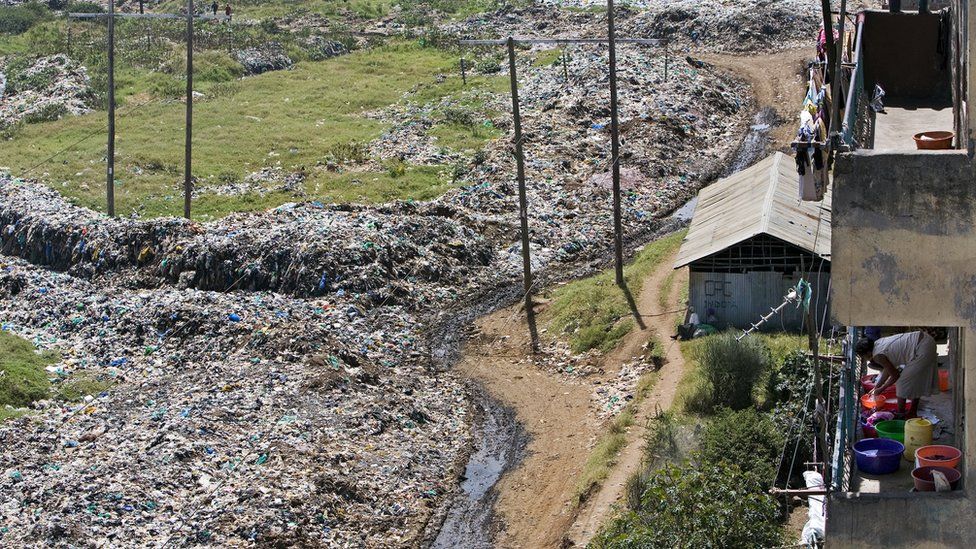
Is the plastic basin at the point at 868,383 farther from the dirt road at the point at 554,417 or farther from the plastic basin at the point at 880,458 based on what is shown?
the dirt road at the point at 554,417

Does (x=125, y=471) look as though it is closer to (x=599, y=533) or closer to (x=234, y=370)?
(x=234, y=370)

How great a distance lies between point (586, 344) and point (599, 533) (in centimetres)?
795

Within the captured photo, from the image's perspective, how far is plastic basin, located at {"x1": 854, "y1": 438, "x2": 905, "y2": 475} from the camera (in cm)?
1032

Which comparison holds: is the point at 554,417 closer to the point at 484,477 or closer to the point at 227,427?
the point at 484,477

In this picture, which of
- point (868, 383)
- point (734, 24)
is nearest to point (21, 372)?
point (868, 383)

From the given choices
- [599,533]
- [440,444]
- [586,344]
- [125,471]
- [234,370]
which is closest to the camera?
[599,533]

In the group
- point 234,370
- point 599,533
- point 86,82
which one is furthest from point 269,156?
point 599,533

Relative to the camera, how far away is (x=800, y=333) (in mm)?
21406

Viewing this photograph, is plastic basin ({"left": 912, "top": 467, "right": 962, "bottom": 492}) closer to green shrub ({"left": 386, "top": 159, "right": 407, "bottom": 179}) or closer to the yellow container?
the yellow container

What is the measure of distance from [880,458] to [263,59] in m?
42.7

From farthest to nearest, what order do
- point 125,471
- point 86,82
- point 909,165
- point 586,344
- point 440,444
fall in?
point 86,82
point 586,344
point 440,444
point 125,471
point 909,165

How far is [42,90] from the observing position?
148 feet

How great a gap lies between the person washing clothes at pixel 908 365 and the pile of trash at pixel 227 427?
804 cm

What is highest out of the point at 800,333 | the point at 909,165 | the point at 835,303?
the point at 909,165
